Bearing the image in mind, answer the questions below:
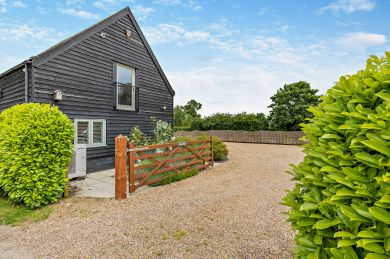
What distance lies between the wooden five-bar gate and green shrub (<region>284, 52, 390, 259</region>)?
413 cm

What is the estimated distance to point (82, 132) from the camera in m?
7.61

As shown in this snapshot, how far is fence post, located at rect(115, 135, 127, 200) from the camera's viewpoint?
478cm

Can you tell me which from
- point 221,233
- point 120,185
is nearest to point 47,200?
point 120,185

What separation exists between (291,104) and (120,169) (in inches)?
784

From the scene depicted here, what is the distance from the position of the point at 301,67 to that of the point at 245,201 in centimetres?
842

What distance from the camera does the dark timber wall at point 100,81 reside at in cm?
686

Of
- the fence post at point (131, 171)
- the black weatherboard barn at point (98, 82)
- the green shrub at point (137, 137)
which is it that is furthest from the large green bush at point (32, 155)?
the green shrub at point (137, 137)

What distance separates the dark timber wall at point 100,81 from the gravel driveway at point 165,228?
3.74m

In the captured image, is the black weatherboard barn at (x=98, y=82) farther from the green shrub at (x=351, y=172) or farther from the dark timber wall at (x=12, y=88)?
the green shrub at (x=351, y=172)

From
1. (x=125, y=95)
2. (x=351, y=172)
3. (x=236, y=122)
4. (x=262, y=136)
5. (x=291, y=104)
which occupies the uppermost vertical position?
(x=291, y=104)

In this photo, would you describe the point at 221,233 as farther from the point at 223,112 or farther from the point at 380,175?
the point at 223,112

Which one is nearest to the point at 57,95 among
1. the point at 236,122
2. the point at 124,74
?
the point at 124,74

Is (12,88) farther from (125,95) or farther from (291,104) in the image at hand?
(291,104)

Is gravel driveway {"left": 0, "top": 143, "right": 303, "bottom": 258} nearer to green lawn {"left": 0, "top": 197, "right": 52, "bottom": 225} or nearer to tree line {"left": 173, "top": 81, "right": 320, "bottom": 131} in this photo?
green lawn {"left": 0, "top": 197, "right": 52, "bottom": 225}
